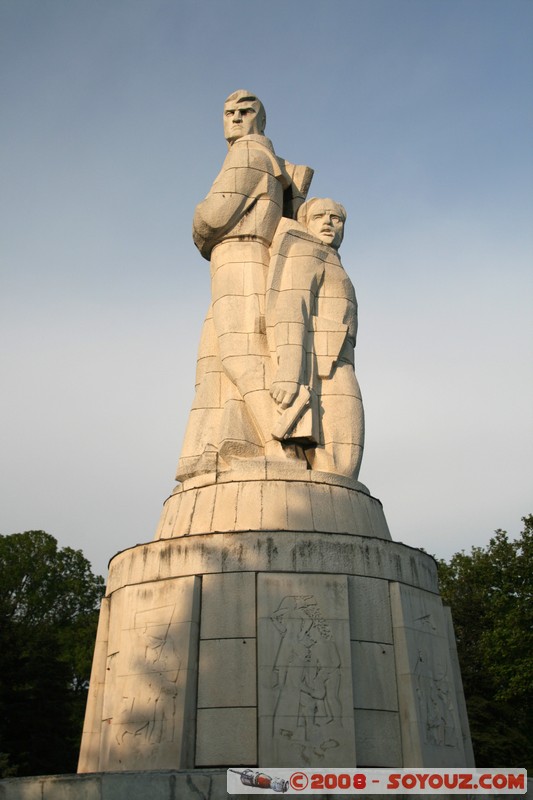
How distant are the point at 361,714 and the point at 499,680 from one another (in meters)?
16.8

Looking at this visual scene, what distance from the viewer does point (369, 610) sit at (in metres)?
11.2

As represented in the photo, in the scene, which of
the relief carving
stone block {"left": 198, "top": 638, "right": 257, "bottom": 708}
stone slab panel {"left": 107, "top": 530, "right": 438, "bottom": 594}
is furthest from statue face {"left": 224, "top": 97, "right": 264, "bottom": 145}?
the relief carving

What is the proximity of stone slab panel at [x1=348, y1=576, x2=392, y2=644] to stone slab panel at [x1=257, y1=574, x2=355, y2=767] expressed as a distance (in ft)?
0.68

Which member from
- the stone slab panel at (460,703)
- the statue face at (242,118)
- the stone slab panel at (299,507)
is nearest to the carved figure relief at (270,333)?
the statue face at (242,118)

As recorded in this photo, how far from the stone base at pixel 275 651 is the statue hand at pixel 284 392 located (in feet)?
4.18

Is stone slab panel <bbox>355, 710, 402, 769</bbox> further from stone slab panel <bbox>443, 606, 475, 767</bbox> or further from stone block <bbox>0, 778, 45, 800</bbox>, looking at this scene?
stone block <bbox>0, 778, 45, 800</bbox>

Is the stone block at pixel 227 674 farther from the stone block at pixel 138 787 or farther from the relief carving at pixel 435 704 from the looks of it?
the relief carving at pixel 435 704

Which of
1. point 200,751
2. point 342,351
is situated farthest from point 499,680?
point 200,751

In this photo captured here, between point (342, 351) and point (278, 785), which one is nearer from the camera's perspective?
point (278, 785)

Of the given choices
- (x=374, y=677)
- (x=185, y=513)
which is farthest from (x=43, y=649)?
(x=374, y=677)

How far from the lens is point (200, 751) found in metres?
10.3

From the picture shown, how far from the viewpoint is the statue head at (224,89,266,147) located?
49.2 ft

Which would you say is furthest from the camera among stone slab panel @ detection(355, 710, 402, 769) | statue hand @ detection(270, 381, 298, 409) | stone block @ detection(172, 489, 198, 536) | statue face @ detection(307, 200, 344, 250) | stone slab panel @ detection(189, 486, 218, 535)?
statue face @ detection(307, 200, 344, 250)

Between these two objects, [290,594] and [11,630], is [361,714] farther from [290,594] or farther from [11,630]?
[11,630]
